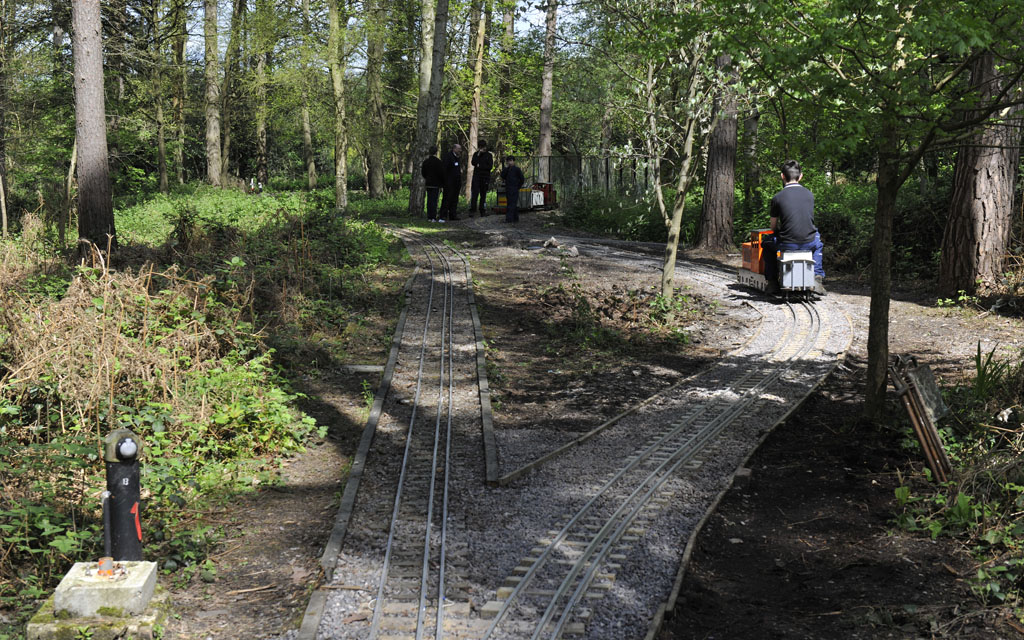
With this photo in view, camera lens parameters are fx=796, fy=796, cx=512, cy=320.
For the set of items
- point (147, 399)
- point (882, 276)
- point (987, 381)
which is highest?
point (882, 276)

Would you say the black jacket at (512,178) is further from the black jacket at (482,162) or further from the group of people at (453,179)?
the black jacket at (482,162)

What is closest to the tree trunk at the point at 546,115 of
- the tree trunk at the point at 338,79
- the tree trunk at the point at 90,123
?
the tree trunk at the point at 338,79

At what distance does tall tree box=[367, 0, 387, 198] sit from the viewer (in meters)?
28.6

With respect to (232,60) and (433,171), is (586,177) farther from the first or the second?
(232,60)

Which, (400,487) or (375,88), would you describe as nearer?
(400,487)

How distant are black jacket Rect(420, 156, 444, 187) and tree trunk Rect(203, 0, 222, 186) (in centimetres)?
1189

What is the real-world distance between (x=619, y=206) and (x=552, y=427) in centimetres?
1555

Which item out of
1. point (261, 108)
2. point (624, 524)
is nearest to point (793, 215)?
point (624, 524)

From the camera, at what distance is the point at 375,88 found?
114ft

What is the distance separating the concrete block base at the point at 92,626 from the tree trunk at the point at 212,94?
94.3 feet

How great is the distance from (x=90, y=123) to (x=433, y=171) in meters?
11.0

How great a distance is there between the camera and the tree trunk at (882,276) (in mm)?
6977

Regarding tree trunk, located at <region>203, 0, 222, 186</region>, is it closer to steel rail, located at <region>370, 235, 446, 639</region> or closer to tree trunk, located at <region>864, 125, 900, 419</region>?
steel rail, located at <region>370, 235, 446, 639</region>

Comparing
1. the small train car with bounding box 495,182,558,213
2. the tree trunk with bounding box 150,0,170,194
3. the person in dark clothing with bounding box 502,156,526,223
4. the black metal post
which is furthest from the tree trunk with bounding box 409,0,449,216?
the black metal post
